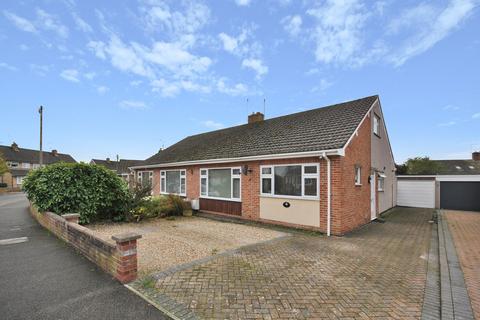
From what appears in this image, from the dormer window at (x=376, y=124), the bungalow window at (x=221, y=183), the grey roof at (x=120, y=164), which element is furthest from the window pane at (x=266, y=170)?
the grey roof at (x=120, y=164)

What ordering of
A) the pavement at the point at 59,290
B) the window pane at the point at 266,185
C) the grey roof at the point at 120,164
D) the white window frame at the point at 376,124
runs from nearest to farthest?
1. the pavement at the point at 59,290
2. the window pane at the point at 266,185
3. the white window frame at the point at 376,124
4. the grey roof at the point at 120,164

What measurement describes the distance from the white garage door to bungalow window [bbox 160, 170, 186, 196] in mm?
15854

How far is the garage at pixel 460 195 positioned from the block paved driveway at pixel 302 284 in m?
13.8

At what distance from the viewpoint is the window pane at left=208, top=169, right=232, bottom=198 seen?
11.2m

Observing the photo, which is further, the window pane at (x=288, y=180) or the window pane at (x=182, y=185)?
the window pane at (x=182, y=185)

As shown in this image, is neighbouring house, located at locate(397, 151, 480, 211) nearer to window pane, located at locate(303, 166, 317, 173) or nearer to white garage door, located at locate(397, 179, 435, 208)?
white garage door, located at locate(397, 179, 435, 208)

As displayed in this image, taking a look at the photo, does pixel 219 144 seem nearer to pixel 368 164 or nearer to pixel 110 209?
pixel 110 209

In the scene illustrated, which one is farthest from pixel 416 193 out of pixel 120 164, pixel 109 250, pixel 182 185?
pixel 120 164

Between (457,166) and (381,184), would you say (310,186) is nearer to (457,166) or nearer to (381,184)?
(381,184)

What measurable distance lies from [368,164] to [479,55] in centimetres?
586

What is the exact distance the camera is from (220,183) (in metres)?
11.7

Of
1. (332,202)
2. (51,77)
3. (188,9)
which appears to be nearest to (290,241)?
(332,202)

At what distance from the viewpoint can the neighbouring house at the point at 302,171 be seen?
26.3 ft

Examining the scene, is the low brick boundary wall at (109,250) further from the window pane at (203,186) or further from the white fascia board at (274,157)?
the window pane at (203,186)
